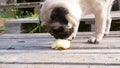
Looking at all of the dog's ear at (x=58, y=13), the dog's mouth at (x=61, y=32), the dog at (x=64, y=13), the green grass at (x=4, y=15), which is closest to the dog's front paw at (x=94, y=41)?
the dog at (x=64, y=13)

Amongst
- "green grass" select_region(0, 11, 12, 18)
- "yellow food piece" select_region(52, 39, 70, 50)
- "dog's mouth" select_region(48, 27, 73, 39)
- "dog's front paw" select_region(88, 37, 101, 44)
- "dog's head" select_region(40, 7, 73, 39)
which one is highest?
"dog's head" select_region(40, 7, 73, 39)

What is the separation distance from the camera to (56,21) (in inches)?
74.5

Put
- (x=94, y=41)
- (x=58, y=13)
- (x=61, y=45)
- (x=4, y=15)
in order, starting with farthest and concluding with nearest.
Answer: (x=4, y=15), (x=94, y=41), (x=61, y=45), (x=58, y=13)

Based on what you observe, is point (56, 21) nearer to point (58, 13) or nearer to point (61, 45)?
point (58, 13)

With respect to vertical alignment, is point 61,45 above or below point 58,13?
below

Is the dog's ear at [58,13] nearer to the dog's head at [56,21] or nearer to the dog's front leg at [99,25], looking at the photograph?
the dog's head at [56,21]

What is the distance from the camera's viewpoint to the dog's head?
6.14 ft

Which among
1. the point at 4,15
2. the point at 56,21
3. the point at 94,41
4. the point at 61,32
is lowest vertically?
the point at 4,15

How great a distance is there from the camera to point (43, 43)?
7.48ft

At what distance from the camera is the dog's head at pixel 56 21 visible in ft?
6.14

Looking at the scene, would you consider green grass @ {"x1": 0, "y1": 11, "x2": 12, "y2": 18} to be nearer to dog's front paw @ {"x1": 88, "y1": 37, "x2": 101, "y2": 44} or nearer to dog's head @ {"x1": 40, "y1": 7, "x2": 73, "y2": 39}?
dog's front paw @ {"x1": 88, "y1": 37, "x2": 101, "y2": 44}

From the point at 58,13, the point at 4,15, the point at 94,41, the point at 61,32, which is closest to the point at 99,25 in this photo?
the point at 94,41

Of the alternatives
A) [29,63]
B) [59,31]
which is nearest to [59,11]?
[59,31]

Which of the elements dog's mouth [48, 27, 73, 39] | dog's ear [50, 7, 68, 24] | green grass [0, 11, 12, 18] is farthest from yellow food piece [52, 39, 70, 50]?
green grass [0, 11, 12, 18]
